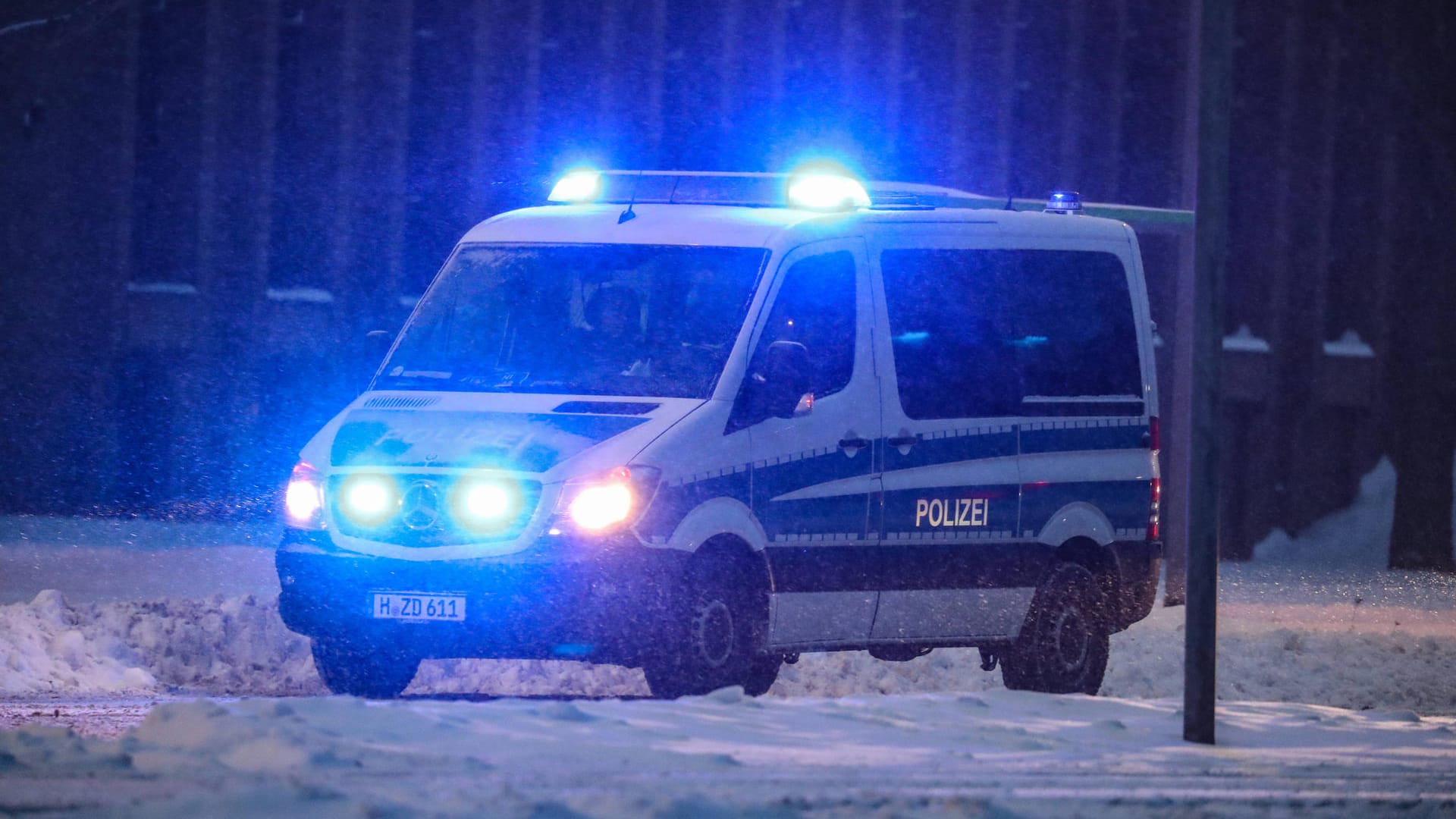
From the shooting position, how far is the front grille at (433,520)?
8.82 meters

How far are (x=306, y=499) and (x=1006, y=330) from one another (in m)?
3.30

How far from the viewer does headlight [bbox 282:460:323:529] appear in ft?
30.3

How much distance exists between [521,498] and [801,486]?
1.29m

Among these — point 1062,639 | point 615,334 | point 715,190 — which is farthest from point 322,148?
point 1062,639

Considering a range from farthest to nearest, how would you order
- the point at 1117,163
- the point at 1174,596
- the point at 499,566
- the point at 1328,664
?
the point at 1117,163, the point at 1174,596, the point at 1328,664, the point at 499,566

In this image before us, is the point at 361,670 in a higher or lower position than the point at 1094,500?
lower

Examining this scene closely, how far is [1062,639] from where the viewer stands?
10.8 meters

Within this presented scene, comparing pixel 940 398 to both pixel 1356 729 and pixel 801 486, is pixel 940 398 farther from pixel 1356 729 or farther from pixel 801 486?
pixel 1356 729

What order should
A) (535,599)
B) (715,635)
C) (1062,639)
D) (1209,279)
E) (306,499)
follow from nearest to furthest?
(1209,279) < (535,599) < (715,635) < (306,499) < (1062,639)

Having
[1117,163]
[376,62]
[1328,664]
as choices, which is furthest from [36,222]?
[1328,664]

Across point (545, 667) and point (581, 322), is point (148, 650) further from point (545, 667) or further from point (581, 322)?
point (581, 322)

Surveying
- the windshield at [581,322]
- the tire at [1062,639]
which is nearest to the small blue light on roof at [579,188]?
the windshield at [581,322]

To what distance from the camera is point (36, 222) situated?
16594mm

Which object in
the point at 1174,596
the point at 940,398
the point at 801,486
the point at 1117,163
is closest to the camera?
the point at 801,486
